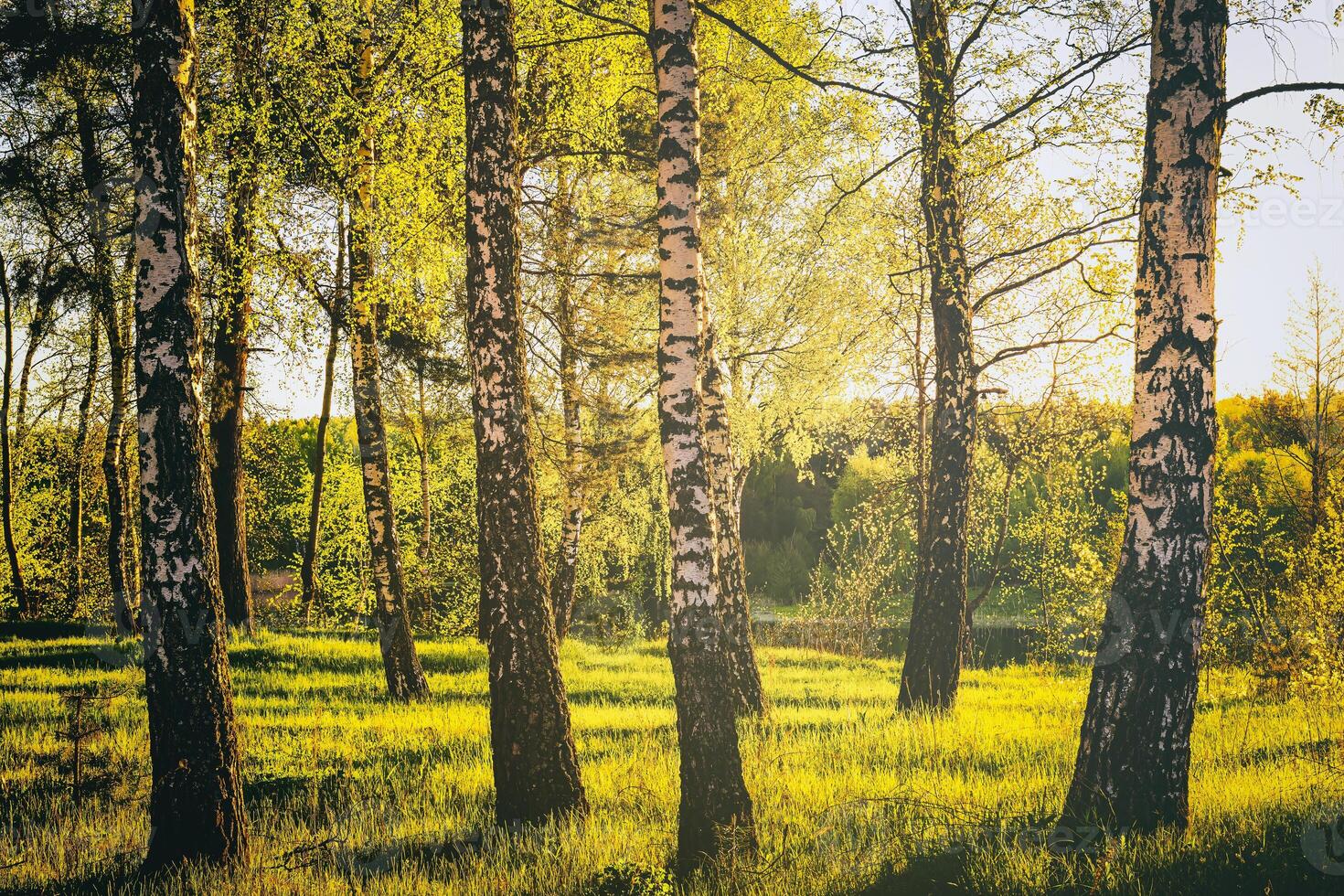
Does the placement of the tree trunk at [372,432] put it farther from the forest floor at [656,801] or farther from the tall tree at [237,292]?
the tall tree at [237,292]

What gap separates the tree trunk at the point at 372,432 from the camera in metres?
10.7

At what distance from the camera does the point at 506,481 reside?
19.7ft

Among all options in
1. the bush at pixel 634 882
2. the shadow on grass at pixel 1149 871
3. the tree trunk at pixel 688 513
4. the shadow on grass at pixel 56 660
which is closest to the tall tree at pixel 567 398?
the shadow on grass at pixel 56 660

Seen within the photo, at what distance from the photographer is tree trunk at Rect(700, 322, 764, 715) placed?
32.8 feet

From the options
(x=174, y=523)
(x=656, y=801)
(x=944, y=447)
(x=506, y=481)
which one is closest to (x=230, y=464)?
(x=174, y=523)

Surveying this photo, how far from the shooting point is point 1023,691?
13.2 metres

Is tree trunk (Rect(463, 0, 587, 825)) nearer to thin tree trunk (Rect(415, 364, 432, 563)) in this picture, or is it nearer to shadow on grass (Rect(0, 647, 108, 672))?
shadow on grass (Rect(0, 647, 108, 672))

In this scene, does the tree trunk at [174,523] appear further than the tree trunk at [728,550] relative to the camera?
No

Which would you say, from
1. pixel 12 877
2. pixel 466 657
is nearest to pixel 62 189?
pixel 466 657

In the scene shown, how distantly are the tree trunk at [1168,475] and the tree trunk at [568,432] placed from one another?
34.2 ft

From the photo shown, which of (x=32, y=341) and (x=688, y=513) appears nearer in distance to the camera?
(x=688, y=513)

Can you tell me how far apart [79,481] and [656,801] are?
2615cm

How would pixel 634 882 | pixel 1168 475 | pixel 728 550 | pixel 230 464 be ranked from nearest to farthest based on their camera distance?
pixel 634 882 → pixel 1168 475 → pixel 728 550 → pixel 230 464

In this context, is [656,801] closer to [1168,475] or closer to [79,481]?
[1168,475]
